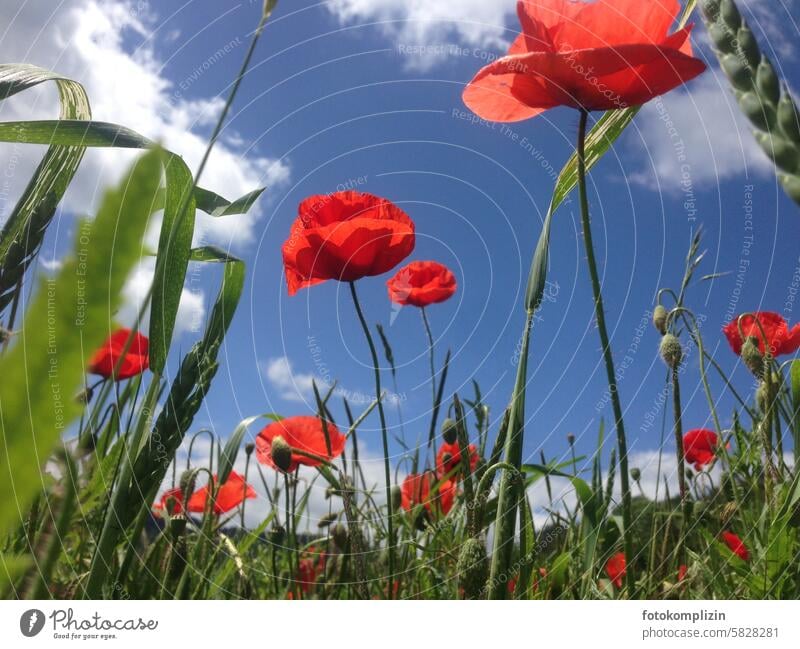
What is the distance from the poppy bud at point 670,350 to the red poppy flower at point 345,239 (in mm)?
235

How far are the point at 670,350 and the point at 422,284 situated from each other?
28 cm

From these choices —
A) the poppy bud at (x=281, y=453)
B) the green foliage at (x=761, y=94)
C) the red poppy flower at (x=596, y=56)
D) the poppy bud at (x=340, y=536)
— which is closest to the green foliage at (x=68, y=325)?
the green foliage at (x=761, y=94)

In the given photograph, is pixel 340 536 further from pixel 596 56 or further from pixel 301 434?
pixel 596 56

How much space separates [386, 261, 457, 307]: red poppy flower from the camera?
2.45 ft

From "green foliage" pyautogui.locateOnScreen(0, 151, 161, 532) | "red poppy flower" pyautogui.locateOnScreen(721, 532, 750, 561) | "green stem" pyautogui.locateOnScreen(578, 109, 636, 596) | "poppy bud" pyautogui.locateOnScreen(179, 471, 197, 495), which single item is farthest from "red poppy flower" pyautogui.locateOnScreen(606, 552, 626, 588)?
"green foliage" pyautogui.locateOnScreen(0, 151, 161, 532)

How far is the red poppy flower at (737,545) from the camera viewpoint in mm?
627

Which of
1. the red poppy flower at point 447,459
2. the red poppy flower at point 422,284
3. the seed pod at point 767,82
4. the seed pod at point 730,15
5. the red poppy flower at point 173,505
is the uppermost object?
the red poppy flower at point 422,284

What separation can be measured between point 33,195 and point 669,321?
1.67 ft

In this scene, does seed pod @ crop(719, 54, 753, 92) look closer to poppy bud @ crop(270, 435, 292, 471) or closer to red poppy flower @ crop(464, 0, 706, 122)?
red poppy flower @ crop(464, 0, 706, 122)

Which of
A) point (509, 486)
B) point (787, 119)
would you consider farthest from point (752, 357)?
point (787, 119)

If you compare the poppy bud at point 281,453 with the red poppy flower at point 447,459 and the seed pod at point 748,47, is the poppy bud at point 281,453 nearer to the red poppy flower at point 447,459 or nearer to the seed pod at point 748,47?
the red poppy flower at point 447,459
